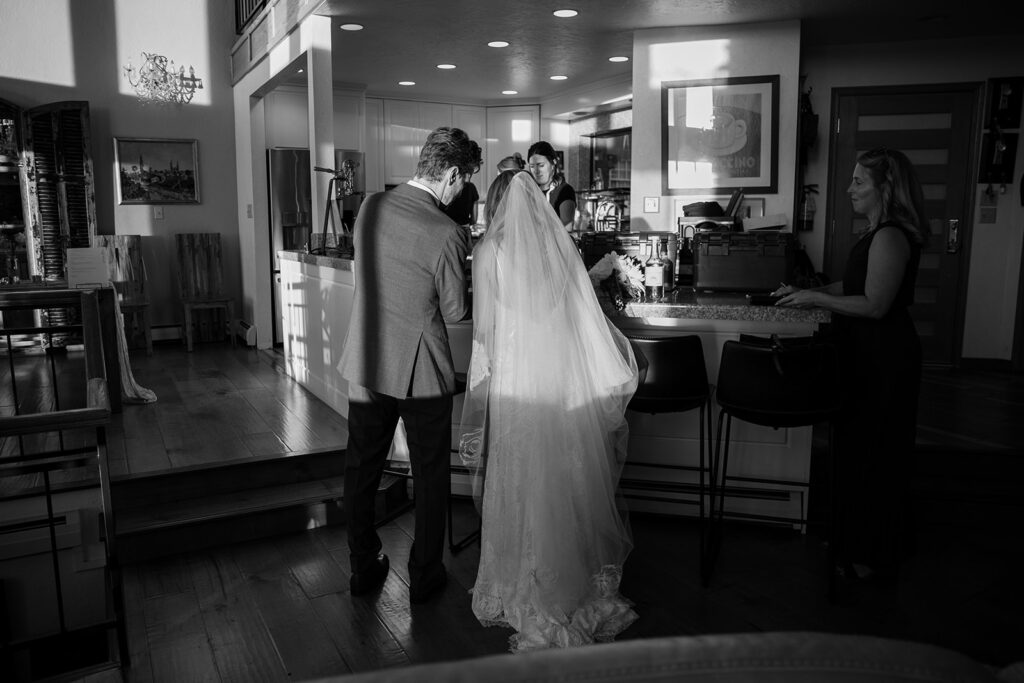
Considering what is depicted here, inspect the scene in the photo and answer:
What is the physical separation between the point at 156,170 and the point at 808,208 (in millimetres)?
6107

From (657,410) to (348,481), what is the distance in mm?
1229

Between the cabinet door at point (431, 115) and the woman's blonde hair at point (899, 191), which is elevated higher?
the cabinet door at point (431, 115)

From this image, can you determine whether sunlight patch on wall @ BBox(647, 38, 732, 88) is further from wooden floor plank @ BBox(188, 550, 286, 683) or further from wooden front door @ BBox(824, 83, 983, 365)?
wooden floor plank @ BBox(188, 550, 286, 683)

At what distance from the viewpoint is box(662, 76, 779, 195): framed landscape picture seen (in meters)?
5.28

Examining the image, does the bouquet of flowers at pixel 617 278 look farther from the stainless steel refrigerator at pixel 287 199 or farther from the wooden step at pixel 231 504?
the stainless steel refrigerator at pixel 287 199

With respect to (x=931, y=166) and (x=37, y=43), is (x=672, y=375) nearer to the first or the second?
(x=931, y=166)

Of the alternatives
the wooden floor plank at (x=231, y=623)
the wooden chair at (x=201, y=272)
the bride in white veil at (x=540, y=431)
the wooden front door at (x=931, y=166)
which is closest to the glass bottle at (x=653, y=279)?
the bride in white veil at (x=540, y=431)

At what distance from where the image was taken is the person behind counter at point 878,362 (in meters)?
2.76

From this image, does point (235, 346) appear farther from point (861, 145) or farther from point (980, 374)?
point (980, 374)

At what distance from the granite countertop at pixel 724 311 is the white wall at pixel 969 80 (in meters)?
3.36

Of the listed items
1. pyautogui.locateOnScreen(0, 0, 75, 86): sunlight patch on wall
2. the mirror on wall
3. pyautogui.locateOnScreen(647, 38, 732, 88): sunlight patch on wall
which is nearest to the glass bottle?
pyautogui.locateOnScreen(647, 38, 732, 88): sunlight patch on wall

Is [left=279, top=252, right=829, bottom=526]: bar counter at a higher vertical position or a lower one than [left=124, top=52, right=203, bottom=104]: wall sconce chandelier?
lower

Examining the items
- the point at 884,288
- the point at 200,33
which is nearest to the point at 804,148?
the point at 884,288

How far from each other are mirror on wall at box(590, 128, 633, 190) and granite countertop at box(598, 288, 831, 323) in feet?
14.2
